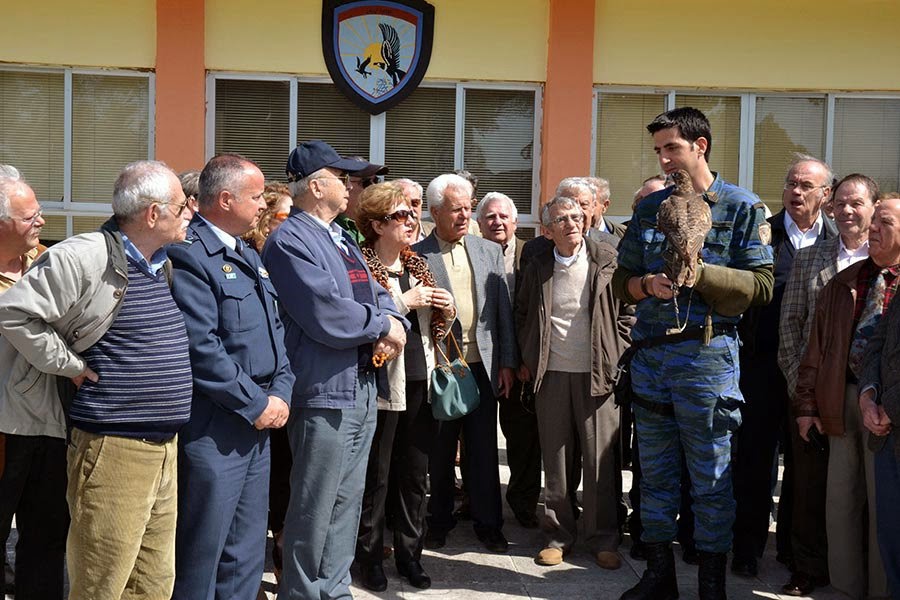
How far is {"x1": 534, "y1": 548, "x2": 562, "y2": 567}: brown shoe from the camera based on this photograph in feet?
17.3

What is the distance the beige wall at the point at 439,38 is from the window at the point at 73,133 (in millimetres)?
915

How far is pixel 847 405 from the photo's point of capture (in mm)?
4812

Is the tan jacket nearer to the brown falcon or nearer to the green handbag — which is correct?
the green handbag

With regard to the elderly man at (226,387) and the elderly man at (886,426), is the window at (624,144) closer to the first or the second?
the elderly man at (886,426)

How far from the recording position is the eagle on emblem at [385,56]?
9.46 m

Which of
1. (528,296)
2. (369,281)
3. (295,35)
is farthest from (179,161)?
(369,281)

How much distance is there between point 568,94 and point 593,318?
4.81 metres

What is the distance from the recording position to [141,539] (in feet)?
11.3

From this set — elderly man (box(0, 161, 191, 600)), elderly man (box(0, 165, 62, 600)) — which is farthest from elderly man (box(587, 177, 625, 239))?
elderly man (box(0, 165, 62, 600))

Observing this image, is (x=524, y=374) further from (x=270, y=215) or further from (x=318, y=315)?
(x=318, y=315)

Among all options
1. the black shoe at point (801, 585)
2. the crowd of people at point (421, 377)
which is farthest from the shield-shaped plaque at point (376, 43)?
the black shoe at point (801, 585)

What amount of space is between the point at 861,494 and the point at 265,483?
2.97 meters

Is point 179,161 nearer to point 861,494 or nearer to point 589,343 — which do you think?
point 589,343

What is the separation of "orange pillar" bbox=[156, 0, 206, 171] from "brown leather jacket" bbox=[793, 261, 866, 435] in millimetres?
6366
